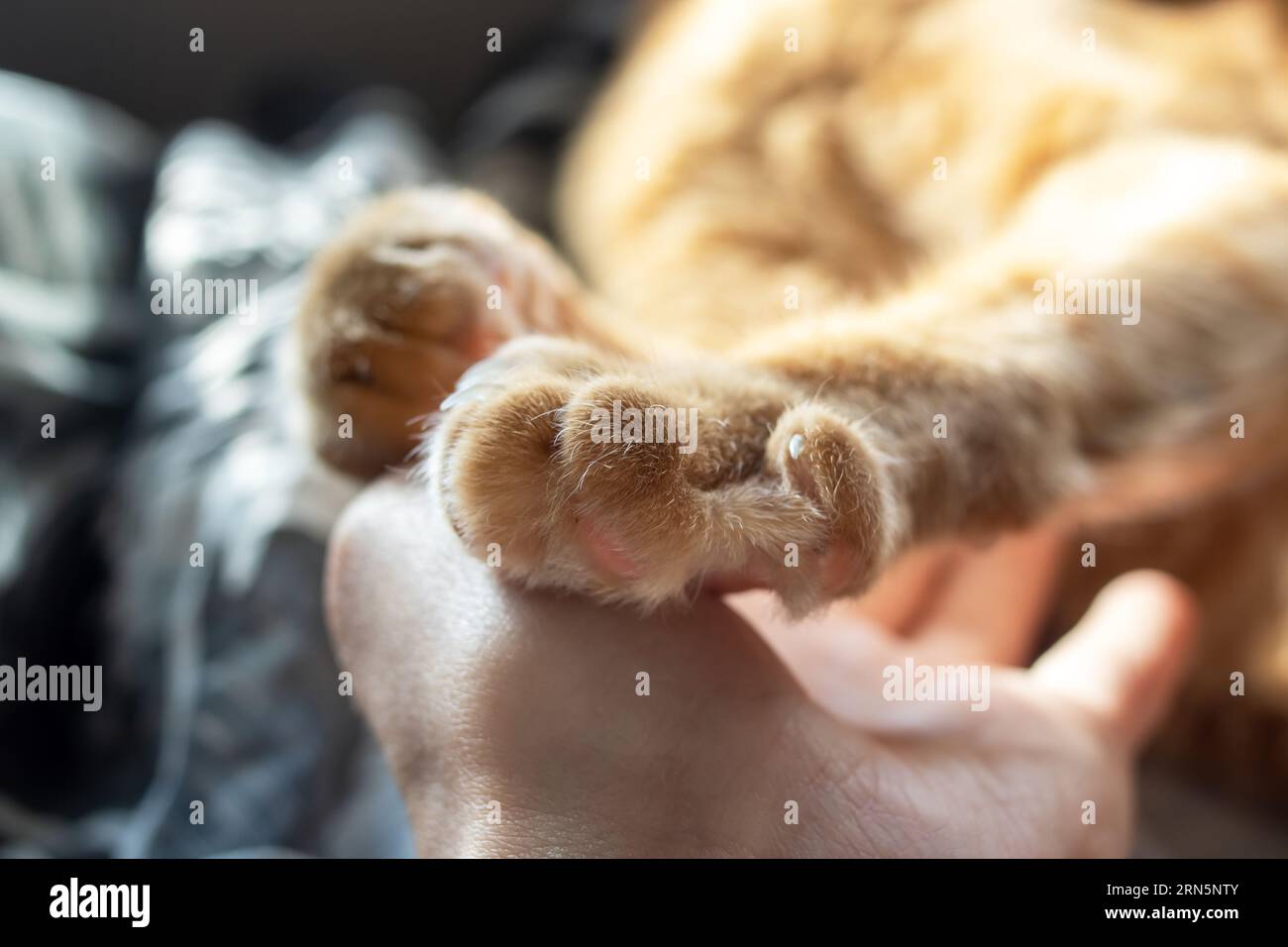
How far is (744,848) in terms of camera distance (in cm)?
46

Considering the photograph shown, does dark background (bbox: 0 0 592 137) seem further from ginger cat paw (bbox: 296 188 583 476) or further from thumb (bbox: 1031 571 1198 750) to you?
thumb (bbox: 1031 571 1198 750)

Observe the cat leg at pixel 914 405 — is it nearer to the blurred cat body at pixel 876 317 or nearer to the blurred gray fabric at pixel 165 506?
the blurred cat body at pixel 876 317

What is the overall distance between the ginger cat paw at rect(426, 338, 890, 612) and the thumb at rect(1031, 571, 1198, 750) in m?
0.29

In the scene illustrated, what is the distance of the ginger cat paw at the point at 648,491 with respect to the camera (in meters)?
0.42

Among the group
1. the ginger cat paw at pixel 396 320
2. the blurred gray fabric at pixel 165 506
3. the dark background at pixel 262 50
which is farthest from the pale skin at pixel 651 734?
the dark background at pixel 262 50

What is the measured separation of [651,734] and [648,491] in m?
0.12

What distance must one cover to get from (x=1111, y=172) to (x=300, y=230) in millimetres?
710

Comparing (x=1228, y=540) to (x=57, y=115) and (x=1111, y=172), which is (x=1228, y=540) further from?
(x=57, y=115)

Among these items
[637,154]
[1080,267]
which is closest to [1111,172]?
[1080,267]

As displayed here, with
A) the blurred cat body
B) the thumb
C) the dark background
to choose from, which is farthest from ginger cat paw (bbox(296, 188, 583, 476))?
the dark background

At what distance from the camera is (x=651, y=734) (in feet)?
1.53

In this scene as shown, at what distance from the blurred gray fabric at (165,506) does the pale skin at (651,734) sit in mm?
170

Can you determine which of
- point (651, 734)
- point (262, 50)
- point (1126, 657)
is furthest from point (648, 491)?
point (262, 50)

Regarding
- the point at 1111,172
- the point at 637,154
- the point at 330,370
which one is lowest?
the point at 330,370
